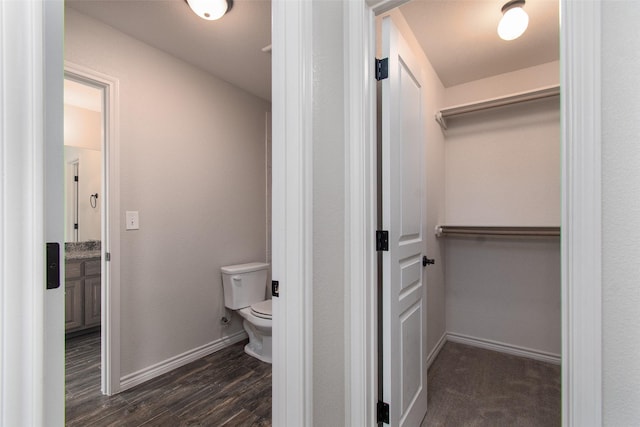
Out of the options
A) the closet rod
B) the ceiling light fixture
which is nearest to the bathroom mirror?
the ceiling light fixture

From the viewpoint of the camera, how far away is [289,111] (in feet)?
3.48

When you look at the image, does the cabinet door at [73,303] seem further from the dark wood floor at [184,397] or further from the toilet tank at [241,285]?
the toilet tank at [241,285]

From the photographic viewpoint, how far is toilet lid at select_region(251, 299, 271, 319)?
94.7 inches

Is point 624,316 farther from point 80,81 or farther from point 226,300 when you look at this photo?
point 80,81

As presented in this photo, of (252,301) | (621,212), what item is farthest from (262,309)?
(621,212)

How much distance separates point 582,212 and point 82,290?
12.9 feet

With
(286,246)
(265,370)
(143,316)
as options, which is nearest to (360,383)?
(286,246)

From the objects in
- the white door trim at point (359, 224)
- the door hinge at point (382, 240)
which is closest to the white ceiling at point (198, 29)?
the white door trim at point (359, 224)

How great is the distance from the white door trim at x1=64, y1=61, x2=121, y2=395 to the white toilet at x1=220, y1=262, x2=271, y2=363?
0.87m

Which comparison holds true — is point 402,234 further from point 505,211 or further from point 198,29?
point 198,29

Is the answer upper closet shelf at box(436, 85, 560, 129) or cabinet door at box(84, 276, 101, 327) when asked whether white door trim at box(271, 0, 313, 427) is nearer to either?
upper closet shelf at box(436, 85, 560, 129)

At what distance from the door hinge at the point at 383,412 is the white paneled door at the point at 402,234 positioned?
0.02 m

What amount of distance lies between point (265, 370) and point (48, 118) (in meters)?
2.24

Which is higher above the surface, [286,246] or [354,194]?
[354,194]
